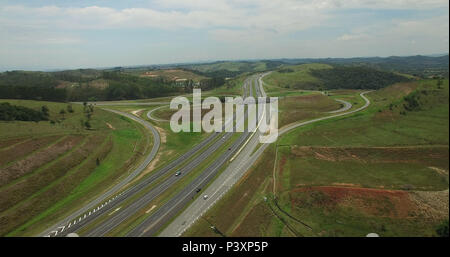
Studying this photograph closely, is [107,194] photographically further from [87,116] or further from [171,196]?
[87,116]

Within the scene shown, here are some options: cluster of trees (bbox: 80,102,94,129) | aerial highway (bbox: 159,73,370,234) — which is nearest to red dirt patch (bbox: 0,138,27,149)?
cluster of trees (bbox: 80,102,94,129)

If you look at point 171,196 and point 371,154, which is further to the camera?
point 371,154

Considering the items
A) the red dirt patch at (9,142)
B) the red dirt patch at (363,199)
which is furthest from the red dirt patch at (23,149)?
the red dirt patch at (363,199)

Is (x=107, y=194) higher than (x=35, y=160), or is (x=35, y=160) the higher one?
(x=35, y=160)

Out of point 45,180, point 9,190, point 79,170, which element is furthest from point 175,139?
point 9,190

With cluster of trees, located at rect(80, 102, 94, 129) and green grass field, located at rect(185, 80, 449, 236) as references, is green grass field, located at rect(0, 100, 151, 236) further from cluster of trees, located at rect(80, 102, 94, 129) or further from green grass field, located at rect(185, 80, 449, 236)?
green grass field, located at rect(185, 80, 449, 236)

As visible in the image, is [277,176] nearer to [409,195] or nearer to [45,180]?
[409,195]

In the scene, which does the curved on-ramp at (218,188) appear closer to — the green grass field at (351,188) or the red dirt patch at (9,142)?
the green grass field at (351,188)

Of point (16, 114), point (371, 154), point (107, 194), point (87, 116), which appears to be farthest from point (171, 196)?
point (87, 116)

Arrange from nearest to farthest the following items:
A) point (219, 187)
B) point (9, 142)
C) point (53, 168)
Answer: point (219, 187) < point (53, 168) < point (9, 142)
